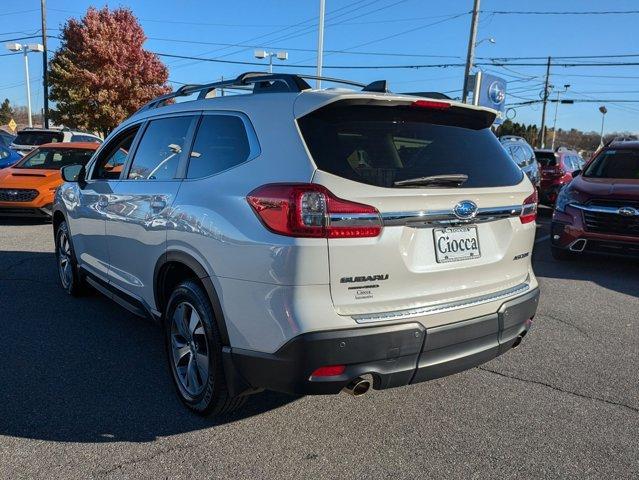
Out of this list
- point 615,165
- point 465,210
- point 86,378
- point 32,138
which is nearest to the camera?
point 465,210

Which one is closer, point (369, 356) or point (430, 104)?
point (369, 356)

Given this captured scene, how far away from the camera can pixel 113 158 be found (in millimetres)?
4992

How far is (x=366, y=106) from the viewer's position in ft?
9.10

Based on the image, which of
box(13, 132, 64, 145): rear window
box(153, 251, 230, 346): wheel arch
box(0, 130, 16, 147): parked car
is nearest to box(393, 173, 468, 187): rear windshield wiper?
box(153, 251, 230, 346): wheel arch

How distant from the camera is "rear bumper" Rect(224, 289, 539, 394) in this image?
244 centimetres

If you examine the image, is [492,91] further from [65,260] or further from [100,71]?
[65,260]

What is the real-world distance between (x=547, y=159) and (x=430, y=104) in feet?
43.2

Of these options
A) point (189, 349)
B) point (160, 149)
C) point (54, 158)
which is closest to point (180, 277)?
point (189, 349)

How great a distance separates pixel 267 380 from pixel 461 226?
4.12 ft

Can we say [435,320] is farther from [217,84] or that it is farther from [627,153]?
[627,153]

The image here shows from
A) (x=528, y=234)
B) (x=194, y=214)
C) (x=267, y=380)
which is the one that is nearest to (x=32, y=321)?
(x=194, y=214)

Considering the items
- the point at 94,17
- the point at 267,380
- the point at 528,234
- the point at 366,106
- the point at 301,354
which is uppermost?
the point at 94,17

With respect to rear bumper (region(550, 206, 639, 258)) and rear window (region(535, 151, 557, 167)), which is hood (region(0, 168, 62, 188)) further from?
rear window (region(535, 151, 557, 167))

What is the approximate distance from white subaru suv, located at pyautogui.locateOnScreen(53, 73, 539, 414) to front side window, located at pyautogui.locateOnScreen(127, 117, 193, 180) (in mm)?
32
